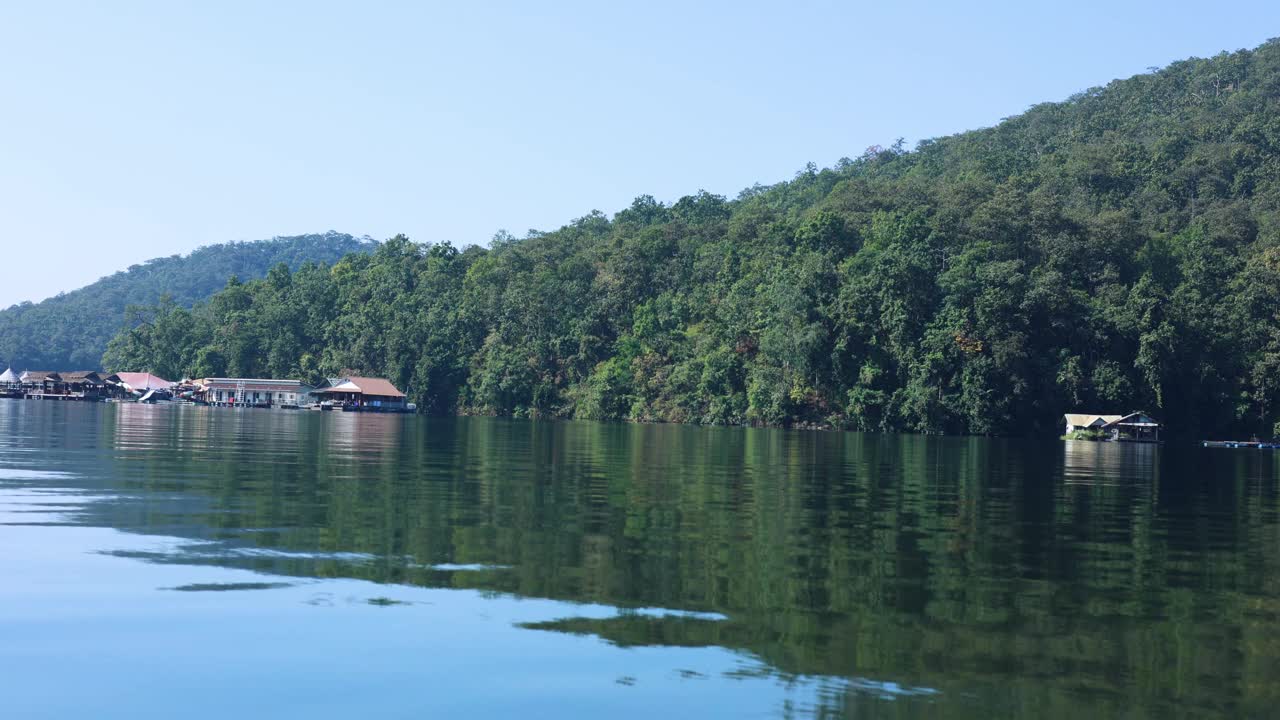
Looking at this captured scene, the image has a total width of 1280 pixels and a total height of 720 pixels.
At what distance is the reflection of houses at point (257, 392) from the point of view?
455 ft

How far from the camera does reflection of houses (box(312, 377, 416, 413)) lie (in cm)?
13038

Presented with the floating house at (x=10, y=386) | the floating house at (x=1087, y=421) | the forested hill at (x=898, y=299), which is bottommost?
the floating house at (x=1087, y=421)

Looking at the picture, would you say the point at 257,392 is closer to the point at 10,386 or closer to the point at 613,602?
the point at 10,386

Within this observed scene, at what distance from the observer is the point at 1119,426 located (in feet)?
256

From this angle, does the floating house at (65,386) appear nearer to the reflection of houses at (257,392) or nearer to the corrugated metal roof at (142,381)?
the corrugated metal roof at (142,381)

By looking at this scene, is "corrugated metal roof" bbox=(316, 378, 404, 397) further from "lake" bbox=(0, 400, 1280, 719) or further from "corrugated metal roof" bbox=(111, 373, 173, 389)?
"lake" bbox=(0, 400, 1280, 719)

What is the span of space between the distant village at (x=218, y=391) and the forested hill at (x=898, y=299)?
4690 mm

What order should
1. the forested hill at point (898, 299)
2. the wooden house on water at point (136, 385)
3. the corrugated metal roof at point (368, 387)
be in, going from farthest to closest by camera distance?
the wooden house on water at point (136, 385)
the corrugated metal roof at point (368, 387)
the forested hill at point (898, 299)

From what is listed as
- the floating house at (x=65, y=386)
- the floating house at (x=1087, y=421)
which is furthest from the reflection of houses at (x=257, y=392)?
the floating house at (x=1087, y=421)

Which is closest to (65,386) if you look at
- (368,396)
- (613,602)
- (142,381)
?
(142,381)

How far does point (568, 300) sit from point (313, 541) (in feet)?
369

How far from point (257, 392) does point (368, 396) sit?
58.4 ft

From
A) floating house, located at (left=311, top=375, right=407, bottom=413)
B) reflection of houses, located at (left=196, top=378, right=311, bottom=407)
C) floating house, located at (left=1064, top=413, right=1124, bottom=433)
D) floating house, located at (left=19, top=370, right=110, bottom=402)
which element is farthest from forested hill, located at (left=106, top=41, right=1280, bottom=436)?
floating house, located at (left=19, top=370, right=110, bottom=402)

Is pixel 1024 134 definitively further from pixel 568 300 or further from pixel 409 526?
pixel 409 526
